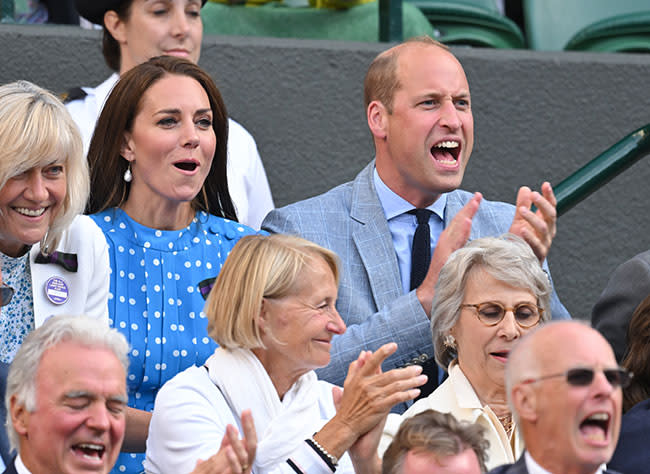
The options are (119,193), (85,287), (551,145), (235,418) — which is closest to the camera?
(235,418)

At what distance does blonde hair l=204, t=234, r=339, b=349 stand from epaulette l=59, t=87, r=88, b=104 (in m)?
1.44

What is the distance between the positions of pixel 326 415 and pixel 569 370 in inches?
43.0

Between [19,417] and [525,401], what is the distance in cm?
101

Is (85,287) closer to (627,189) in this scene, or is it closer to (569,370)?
(569,370)

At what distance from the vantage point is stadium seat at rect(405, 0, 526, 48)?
5.78 m

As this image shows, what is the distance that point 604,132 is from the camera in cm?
561

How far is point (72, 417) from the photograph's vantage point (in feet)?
8.84

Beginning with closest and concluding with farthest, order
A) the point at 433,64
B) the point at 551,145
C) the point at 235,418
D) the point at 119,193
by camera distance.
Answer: the point at 235,418 → the point at 119,193 → the point at 433,64 → the point at 551,145

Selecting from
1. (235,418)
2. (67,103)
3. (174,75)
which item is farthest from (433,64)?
(235,418)

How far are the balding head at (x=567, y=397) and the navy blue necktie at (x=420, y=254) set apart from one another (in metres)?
1.58

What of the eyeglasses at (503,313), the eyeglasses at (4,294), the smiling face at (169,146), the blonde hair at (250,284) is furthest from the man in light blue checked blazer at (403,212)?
the eyeglasses at (4,294)

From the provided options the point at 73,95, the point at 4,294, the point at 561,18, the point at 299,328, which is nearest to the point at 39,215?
the point at 4,294

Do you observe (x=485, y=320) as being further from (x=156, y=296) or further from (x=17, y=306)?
(x=17, y=306)

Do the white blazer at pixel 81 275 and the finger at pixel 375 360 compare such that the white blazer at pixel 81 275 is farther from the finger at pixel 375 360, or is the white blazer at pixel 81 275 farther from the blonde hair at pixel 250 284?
the finger at pixel 375 360
